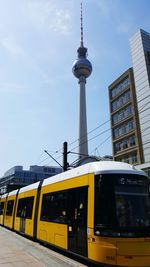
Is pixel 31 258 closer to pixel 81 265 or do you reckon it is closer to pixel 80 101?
pixel 81 265

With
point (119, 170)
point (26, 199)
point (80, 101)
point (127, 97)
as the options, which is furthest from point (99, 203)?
point (80, 101)

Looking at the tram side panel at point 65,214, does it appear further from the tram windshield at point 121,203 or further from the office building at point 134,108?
the office building at point 134,108

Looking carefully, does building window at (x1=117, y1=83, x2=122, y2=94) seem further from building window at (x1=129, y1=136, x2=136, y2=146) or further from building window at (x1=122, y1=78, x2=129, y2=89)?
building window at (x1=129, y1=136, x2=136, y2=146)

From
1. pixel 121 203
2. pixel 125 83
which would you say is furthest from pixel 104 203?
pixel 125 83

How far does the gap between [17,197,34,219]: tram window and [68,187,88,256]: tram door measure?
19.8 feet

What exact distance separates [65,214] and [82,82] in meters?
83.5

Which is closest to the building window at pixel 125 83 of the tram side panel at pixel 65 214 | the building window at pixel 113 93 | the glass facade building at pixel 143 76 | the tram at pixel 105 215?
the building window at pixel 113 93

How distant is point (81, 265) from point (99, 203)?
2.18 meters

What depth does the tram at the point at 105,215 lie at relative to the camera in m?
7.57

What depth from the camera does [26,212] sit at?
1617 centimetres

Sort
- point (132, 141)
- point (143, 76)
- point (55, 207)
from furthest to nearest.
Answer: point (132, 141) < point (143, 76) < point (55, 207)

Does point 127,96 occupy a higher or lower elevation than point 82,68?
lower

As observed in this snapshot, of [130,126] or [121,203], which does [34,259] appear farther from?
[130,126]

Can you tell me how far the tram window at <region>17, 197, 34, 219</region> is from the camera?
15.4 m
